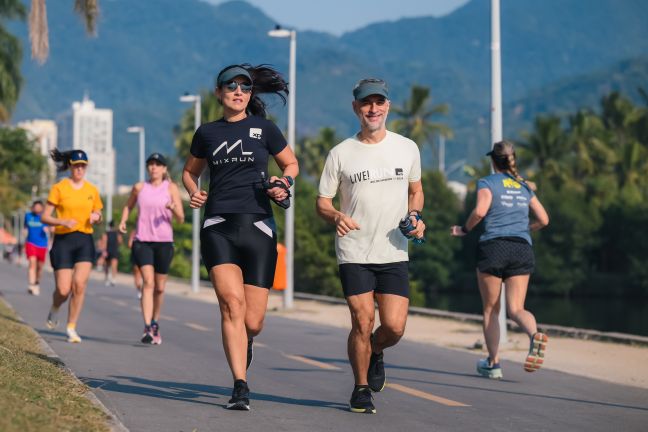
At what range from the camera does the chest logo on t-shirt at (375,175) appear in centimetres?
808

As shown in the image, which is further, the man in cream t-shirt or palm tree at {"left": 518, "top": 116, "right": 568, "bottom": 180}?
palm tree at {"left": 518, "top": 116, "right": 568, "bottom": 180}

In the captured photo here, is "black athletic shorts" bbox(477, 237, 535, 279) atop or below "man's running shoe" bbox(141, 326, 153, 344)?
atop

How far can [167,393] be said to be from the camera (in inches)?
352

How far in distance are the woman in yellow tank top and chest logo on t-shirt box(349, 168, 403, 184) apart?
18.1ft


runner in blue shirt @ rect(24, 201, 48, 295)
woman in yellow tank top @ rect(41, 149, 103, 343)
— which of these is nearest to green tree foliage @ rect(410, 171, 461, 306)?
runner in blue shirt @ rect(24, 201, 48, 295)

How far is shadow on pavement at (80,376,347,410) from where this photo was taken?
8.67 meters

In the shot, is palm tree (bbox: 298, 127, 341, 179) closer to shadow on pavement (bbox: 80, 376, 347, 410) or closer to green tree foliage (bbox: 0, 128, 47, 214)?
green tree foliage (bbox: 0, 128, 47, 214)

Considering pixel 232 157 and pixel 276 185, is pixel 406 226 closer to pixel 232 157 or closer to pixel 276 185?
pixel 276 185

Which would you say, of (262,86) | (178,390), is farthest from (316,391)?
(262,86)

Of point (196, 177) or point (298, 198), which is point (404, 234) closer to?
point (196, 177)

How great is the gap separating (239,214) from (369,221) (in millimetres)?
794

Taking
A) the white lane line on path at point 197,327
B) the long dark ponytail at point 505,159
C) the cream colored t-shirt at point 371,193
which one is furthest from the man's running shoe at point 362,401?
the white lane line on path at point 197,327

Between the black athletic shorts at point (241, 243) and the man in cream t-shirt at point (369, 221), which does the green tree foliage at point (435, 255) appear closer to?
the man in cream t-shirt at point (369, 221)

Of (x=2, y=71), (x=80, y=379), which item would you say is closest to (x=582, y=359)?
(x=80, y=379)
